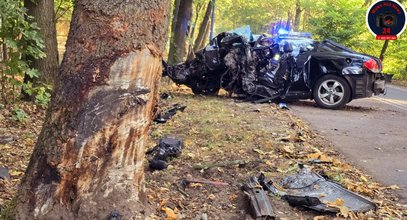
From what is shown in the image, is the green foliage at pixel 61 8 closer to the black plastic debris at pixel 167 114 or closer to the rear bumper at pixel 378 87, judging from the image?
the black plastic debris at pixel 167 114

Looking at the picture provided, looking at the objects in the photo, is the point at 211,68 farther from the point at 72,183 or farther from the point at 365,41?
the point at 365,41

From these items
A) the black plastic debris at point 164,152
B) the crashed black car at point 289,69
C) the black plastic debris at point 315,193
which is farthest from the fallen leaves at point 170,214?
the crashed black car at point 289,69

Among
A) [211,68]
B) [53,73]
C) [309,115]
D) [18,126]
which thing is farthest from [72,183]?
[211,68]

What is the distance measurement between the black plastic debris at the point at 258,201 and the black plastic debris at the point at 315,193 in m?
0.12

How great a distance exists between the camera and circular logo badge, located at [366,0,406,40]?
24.4ft

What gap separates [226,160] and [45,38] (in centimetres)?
430

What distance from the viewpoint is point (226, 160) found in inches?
191

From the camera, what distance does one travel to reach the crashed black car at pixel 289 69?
9367 mm

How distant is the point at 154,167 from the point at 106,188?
1.44 m

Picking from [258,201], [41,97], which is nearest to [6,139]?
[41,97]

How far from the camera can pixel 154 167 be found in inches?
175

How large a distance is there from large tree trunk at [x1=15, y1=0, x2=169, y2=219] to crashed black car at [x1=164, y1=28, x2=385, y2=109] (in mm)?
6887

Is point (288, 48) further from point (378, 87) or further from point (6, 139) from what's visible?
point (6, 139)

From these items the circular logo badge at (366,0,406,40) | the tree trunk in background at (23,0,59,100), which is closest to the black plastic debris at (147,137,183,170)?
the tree trunk in background at (23,0,59,100)
